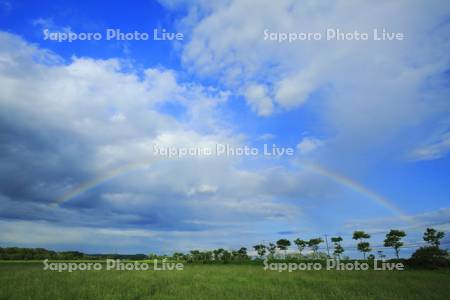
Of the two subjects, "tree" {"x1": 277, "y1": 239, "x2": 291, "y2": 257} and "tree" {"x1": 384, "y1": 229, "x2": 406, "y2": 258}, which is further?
"tree" {"x1": 277, "y1": 239, "x2": 291, "y2": 257}

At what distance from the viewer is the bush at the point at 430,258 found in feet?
128

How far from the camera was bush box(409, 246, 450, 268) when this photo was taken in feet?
128

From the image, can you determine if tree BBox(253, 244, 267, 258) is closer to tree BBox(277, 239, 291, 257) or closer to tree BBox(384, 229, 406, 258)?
tree BBox(277, 239, 291, 257)

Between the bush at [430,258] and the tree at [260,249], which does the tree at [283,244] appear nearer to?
the tree at [260,249]

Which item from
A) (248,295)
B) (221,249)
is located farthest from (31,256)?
(248,295)

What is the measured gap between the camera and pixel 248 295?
15055 millimetres

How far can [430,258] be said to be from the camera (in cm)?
3953

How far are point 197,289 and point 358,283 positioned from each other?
1041 centimetres

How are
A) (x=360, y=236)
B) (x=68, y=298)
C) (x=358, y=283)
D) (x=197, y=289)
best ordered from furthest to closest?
(x=360, y=236)
(x=358, y=283)
(x=197, y=289)
(x=68, y=298)

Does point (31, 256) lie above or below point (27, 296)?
below

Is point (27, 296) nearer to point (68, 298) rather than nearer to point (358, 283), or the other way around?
point (68, 298)

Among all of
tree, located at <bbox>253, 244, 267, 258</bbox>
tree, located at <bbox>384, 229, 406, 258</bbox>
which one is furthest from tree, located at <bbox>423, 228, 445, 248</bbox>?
tree, located at <bbox>253, 244, 267, 258</bbox>

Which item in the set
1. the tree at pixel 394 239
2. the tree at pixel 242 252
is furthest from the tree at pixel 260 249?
the tree at pixel 394 239

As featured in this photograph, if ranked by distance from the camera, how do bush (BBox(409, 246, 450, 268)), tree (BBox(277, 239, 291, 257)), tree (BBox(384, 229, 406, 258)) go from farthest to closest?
tree (BBox(277, 239, 291, 257)), tree (BBox(384, 229, 406, 258)), bush (BBox(409, 246, 450, 268))
